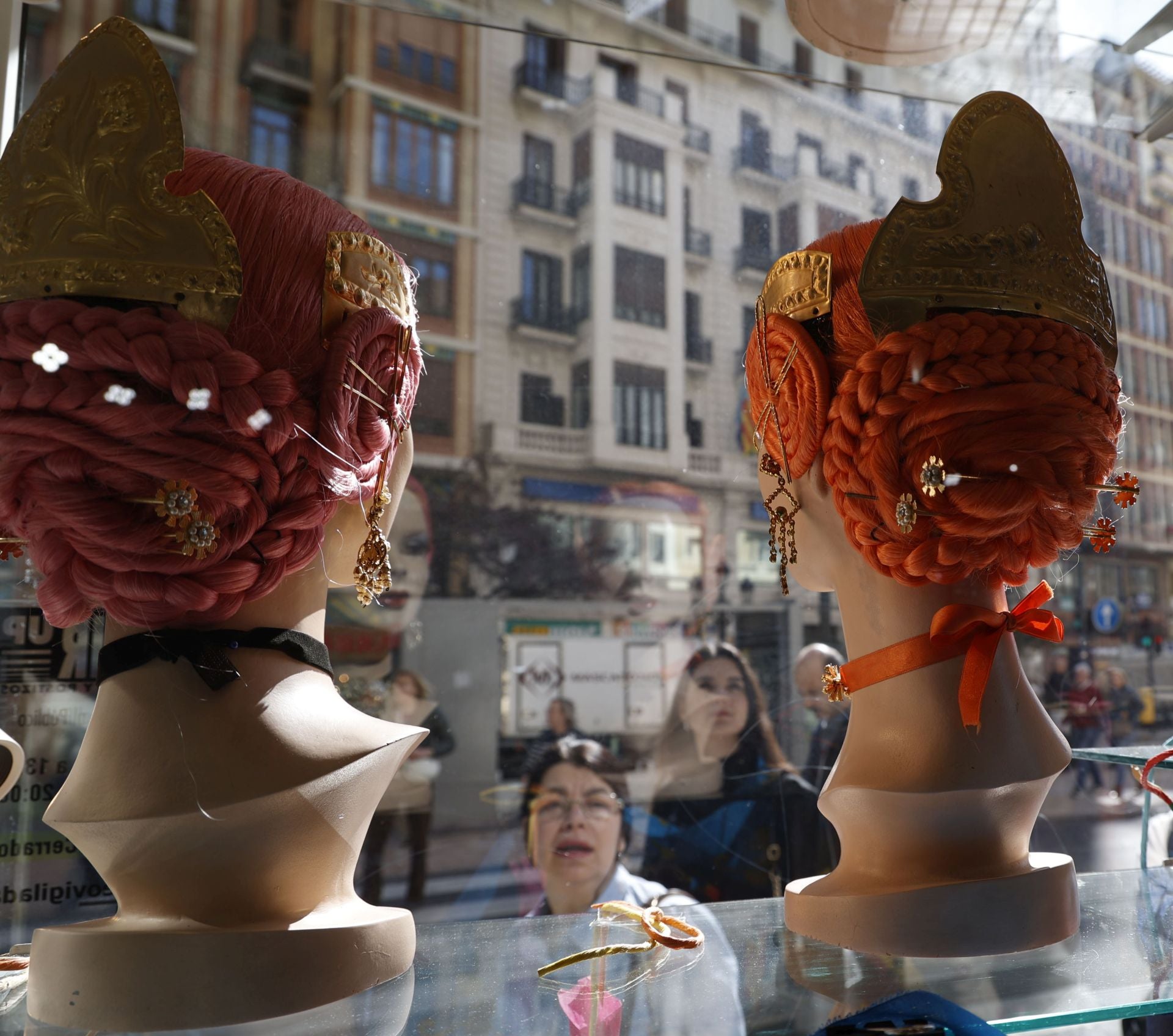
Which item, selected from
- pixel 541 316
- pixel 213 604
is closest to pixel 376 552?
pixel 213 604

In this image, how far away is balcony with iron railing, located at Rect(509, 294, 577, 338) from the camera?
8.29 feet

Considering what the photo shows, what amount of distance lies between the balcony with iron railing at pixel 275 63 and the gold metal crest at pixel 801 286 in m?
1.35

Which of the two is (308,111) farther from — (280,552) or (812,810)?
(812,810)

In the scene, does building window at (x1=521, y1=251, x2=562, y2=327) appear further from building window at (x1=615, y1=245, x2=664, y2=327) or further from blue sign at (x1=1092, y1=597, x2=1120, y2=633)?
blue sign at (x1=1092, y1=597, x2=1120, y2=633)

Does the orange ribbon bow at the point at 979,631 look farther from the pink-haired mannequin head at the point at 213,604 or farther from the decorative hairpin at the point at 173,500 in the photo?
the decorative hairpin at the point at 173,500

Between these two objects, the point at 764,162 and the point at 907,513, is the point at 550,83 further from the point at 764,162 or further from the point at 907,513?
the point at 907,513

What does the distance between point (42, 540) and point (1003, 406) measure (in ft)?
3.67

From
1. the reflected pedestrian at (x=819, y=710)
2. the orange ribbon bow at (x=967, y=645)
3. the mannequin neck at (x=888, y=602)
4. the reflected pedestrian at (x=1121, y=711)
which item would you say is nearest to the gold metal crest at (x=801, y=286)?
the mannequin neck at (x=888, y=602)

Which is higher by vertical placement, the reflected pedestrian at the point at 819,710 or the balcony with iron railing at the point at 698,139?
the balcony with iron railing at the point at 698,139

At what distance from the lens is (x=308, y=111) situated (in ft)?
7.57

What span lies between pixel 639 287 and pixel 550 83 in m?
0.56

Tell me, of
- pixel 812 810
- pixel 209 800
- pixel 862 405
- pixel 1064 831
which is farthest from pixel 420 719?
pixel 1064 831

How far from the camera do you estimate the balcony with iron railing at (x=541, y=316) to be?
253cm

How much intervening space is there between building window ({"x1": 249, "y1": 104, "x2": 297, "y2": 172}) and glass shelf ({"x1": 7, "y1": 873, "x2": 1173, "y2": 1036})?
1.69 m
